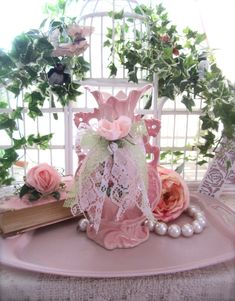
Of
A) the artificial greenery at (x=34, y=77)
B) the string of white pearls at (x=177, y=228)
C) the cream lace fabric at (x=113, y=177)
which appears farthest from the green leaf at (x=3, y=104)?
the string of white pearls at (x=177, y=228)

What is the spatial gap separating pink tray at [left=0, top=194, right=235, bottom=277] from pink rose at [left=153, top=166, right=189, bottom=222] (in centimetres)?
6

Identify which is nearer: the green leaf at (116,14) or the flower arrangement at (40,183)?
the flower arrangement at (40,183)

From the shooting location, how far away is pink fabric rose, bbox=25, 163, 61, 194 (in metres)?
0.65

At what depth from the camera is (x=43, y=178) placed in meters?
0.65

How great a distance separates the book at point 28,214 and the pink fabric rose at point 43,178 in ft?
0.08

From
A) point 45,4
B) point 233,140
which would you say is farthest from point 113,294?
point 45,4

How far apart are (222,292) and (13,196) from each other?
0.43 m

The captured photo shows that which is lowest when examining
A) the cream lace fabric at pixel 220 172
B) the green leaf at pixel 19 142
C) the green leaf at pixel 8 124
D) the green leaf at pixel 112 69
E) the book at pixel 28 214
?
the book at pixel 28 214

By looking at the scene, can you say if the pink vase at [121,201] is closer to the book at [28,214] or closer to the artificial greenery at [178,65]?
the book at [28,214]

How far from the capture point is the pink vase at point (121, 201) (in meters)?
0.58

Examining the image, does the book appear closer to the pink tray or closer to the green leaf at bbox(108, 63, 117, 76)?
the pink tray

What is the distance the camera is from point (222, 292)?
1.73 feet

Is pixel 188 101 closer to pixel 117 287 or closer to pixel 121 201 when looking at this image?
pixel 121 201

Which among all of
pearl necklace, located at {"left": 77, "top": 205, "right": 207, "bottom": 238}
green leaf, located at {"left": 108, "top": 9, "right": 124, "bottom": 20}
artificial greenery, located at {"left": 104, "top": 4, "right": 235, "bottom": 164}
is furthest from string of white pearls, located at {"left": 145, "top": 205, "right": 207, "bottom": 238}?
green leaf, located at {"left": 108, "top": 9, "right": 124, "bottom": 20}
